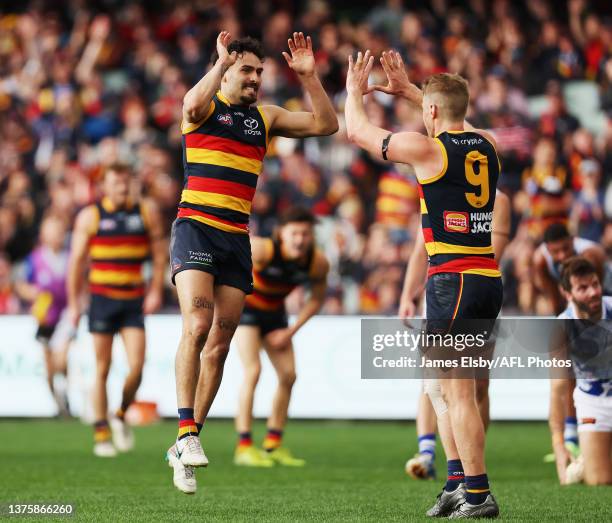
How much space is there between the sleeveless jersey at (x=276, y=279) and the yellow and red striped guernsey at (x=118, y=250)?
131 centimetres

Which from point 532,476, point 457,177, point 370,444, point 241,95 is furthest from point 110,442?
point 457,177

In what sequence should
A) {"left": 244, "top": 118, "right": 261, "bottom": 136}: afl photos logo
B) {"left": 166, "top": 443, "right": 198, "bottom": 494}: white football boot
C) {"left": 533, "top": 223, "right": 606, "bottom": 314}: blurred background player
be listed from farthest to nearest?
{"left": 533, "top": 223, "right": 606, "bottom": 314}: blurred background player < {"left": 244, "top": 118, "right": 261, "bottom": 136}: afl photos logo < {"left": 166, "top": 443, "right": 198, "bottom": 494}: white football boot

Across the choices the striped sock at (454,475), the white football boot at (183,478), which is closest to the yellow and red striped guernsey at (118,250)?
the white football boot at (183,478)

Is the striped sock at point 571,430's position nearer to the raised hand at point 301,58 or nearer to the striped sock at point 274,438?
the striped sock at point 274,438

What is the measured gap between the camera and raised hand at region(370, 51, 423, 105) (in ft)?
26.3

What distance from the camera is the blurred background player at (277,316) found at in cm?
1191

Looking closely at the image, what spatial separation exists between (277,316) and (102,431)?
210 cm

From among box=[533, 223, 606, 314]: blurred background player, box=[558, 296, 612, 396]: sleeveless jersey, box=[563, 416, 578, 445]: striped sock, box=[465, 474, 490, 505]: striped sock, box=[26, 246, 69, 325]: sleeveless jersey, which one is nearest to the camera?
box=[465, 474, 490, 505]: striped sock

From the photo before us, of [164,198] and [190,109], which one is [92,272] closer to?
[190,109]

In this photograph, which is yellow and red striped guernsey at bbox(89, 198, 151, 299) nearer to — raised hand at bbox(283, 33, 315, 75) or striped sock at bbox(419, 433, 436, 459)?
striped sock at bbox(419, 433, 436, 459)

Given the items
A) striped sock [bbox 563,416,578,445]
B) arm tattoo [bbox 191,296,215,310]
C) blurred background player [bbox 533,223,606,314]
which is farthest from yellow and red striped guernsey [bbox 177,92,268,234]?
striped sock [bbox 563,416,578,445]

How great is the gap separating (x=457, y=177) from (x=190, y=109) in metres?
1.87

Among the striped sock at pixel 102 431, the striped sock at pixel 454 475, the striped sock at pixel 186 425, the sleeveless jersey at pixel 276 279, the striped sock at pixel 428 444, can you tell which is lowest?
the striped sock at pixel 102 431

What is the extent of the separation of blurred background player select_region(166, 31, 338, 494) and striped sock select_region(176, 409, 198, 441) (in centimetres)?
3
